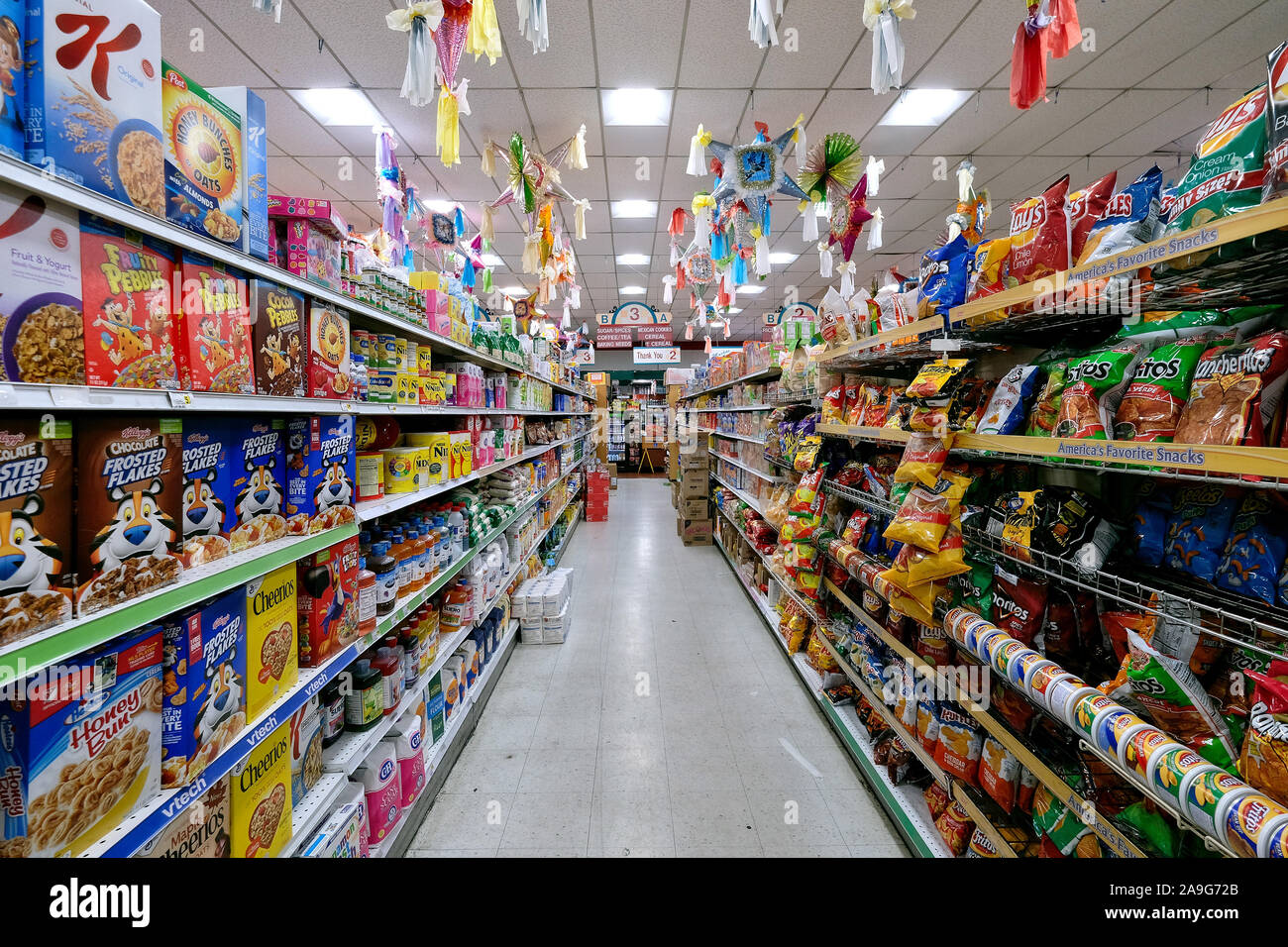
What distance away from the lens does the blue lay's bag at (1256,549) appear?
1.02 m

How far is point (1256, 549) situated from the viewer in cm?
105

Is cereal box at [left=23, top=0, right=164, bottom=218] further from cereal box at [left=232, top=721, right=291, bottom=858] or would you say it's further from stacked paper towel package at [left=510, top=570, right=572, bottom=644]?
stacked paper towel package at [left=510, top=570, right=572, bottom=644]

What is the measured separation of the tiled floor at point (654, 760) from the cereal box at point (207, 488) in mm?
1582

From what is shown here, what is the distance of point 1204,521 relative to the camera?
1169mm

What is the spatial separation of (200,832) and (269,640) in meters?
0.40

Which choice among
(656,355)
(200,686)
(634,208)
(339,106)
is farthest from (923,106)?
(656,355)

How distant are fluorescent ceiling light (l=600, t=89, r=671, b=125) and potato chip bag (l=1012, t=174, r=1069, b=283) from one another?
11.3 ft

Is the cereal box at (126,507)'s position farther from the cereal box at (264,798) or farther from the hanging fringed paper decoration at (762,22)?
the hanging fringed paper decoration at (762,22)

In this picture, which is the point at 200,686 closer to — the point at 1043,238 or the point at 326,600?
the point at 326,600

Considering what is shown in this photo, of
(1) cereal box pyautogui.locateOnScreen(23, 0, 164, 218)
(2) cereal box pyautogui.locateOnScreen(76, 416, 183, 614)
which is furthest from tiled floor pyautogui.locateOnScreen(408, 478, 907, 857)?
(1) cereal box pyautogui.locateOnScreen(23, 0, 164, 218)

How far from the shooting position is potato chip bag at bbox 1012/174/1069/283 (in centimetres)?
138

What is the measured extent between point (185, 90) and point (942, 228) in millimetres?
7937
